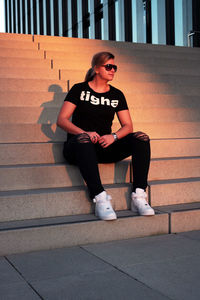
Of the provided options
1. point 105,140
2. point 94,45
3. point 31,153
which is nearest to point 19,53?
point 94,45

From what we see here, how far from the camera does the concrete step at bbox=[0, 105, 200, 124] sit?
455 centimetres

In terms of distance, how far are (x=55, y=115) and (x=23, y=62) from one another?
1597 mm

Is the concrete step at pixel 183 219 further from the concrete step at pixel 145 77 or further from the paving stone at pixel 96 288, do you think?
the concrete step at pixel 145 77

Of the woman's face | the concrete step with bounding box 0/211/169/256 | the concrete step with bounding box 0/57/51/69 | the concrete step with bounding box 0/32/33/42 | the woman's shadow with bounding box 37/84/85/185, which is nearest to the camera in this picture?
the concrete step with bounding box 0/211/169/256

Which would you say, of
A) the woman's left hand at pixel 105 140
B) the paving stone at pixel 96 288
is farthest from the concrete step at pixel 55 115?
the paving stone at pixel 96 288

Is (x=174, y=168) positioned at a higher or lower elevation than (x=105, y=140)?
lower

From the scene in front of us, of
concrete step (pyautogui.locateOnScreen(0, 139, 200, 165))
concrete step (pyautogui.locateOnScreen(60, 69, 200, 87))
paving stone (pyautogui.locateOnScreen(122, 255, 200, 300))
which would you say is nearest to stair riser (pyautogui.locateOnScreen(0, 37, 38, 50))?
concrete step (pyautogui.locateOnScreen(60, 69, 200, 87))

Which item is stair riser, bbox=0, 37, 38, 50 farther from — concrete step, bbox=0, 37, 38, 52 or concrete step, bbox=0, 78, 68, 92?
concrete step, bbox=0, 78, 68, 92

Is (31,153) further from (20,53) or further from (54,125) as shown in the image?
(20,53)

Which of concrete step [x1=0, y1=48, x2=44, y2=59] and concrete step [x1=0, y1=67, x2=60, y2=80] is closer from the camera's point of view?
concrete step [x1=0, y1=67, x2=60, y2=80]

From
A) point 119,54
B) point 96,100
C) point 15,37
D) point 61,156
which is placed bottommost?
point 61,156

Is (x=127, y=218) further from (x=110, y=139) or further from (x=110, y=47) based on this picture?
(x=110, y=47)

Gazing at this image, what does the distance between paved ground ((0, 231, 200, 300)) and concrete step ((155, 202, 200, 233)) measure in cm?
24

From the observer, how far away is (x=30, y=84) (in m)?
5.30
